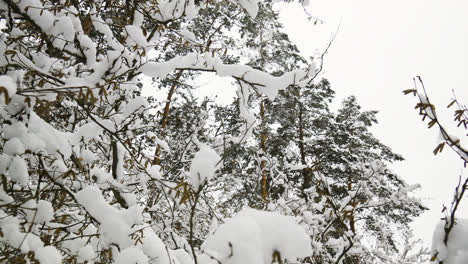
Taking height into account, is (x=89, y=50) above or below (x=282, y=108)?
below

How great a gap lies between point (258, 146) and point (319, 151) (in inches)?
129

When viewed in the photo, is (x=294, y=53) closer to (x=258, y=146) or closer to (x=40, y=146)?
(x=258, y=146)

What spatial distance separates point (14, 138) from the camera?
1440mm

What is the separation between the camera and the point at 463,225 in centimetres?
92

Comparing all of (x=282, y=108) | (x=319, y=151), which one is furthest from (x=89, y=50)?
(x=319, y=151)

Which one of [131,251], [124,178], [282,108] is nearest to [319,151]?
[282,108]

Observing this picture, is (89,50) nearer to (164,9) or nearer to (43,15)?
(43,15)

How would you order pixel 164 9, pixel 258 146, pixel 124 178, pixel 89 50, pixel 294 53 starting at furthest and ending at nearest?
1. pixel 294 53
2. pixel 258 146
3. pixel 124 178
4. pixel 164 9
5. pixel 89 50

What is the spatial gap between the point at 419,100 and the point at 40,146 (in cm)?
198

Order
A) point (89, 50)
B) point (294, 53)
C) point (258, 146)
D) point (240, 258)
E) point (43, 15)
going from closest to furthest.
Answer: point (240, 258), point (43, 15), point (89, 50), point (258, 146), point (294, 53)

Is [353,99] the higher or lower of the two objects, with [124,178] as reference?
higher

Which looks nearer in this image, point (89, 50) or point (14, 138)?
point (14, 138)

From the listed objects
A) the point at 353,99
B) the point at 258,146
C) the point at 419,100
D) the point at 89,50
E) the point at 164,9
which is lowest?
the point at 419,100

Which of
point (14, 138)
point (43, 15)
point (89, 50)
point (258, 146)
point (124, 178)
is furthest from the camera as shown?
point (258, 146)
